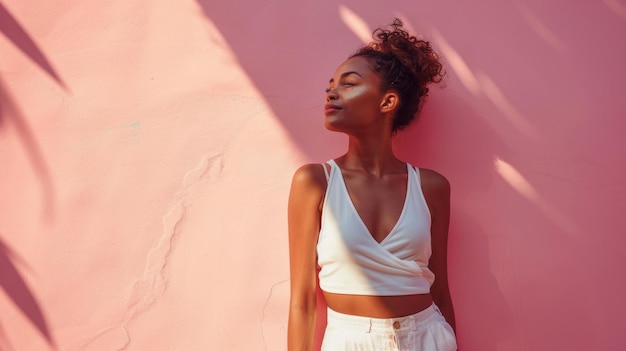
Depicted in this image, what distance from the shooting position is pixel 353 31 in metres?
1.89

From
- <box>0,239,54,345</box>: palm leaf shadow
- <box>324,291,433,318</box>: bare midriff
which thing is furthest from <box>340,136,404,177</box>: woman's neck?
<box>0,239,54,345</box>: palm leaf shadow

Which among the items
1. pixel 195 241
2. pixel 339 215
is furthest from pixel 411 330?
pixel 195 241

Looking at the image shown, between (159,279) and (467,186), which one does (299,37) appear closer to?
(467,186)

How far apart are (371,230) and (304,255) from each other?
0.23 m

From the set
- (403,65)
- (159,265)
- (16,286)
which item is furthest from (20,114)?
(403,65)

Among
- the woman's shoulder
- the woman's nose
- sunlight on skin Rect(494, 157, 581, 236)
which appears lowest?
sunlight on skin Rect(494, 157, 581, 236)

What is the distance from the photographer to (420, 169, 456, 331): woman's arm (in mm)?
1717

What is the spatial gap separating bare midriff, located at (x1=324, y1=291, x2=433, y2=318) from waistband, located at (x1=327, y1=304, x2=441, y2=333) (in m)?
0.01

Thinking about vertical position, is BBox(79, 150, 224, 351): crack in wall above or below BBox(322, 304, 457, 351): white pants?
above

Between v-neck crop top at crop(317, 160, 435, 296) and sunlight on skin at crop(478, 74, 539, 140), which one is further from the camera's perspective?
sunlight on skin at crop(478, 74, 539, 140)

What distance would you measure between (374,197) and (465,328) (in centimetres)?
69

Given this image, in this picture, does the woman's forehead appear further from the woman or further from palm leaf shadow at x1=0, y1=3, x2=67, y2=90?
palm leaf shadow at x1=0, y1=3, x2=67, y2=90

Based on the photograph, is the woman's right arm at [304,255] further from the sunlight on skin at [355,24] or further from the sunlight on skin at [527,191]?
the sunlight on skin at [527,191]

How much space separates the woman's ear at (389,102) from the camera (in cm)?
167
